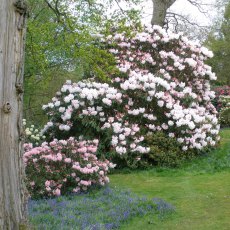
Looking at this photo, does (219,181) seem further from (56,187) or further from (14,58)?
(14,58)

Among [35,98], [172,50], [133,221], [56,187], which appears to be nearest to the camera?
[133,221]

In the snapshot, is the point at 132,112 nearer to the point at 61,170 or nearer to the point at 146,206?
the point at 61,170

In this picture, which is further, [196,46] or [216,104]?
[216,104]

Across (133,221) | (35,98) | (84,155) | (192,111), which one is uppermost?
(35,98)

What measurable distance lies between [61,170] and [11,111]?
4.03 meters

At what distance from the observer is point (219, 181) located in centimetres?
855

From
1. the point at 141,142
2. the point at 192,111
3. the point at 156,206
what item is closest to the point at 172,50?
the point at 192,111

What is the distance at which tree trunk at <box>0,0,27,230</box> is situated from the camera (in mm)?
3859

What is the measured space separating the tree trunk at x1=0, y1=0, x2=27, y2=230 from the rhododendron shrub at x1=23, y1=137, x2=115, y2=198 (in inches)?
130

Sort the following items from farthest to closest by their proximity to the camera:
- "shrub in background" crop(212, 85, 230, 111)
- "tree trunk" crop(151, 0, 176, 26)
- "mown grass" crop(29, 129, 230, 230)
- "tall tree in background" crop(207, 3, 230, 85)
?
"tall tree in background" crop(207, 3, 230, 85) → "shrub in background" crop(212, 85, 230, 111) → "tree trunk" crop(151, 0, 176, 26) → "mown grass" crop(29, 129, 230, 230)

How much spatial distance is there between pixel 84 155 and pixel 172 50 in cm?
623

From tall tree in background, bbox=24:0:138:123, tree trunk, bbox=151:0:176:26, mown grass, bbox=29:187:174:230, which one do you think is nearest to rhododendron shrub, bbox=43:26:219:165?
tall tree in background, bbox=24:0:138:123

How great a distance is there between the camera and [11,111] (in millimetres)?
3879

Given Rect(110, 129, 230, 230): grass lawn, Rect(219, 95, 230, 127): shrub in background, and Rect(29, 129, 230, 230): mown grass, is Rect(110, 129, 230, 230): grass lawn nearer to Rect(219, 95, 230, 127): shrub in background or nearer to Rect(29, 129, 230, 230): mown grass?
Rect(29, 129, 230, 230): mown grass
